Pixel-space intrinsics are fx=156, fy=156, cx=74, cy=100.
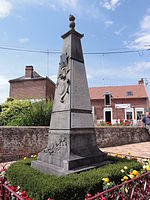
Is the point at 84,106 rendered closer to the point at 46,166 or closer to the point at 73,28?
the point at 46,166

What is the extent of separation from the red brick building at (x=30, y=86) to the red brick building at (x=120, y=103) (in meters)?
8.57

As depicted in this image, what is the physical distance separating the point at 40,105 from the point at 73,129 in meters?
5.38

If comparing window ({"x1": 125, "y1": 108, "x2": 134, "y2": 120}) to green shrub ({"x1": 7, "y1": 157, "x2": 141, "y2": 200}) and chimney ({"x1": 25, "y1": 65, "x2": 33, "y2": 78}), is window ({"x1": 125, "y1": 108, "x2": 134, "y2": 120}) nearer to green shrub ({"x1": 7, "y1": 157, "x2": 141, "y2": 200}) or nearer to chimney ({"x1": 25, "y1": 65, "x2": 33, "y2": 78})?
chimney ({"x1": 25, "y1": 65, "x2": 33, "y2": 78})

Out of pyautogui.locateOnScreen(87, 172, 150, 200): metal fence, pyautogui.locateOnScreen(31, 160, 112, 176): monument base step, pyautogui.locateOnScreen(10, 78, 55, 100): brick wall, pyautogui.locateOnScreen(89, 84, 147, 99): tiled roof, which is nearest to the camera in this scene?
pyautogui.locateOnScreen(87, 172, 150, 200): metal fence

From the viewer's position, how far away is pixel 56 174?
2943 millimetres

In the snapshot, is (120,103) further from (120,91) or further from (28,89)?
(28,89)

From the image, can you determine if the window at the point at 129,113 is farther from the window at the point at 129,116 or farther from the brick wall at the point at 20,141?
the brick wall at the point at 20,141

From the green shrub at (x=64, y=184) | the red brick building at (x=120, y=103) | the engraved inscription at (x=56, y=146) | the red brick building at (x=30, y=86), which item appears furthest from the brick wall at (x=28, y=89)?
the green shrub at (x=64, y=184)

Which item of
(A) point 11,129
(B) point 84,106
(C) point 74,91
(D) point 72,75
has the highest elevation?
(D) point 72,75

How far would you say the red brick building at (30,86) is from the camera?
Result: 832 inches

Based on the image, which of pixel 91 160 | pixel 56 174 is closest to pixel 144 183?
pixel 91 160

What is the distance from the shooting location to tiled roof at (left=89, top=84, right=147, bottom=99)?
82.2 feet

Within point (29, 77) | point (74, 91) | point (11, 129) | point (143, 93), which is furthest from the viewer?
point (143, 93)

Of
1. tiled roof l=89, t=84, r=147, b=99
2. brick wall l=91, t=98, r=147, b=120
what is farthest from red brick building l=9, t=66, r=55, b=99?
tiled roof l=89, t=84, r=147, b=99
